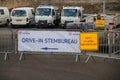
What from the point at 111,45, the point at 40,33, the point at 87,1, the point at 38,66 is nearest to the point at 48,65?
the point at 38,66

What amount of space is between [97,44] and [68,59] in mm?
1425

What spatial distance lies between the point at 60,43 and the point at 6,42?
3.17 m

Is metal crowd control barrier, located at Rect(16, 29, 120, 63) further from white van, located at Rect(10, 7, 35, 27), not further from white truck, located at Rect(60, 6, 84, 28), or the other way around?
white van, located at Rect(10, 7, 35, 27)

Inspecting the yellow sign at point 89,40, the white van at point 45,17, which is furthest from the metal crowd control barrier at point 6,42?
the white van at point 45,17

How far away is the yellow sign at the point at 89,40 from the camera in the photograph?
15555 millimetres

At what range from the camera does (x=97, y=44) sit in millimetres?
15703

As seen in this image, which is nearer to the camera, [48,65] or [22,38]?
[48,65]

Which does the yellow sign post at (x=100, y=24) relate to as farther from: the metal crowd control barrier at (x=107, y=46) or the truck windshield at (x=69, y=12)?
the metal crowd control barrier at (x=107, y=46)

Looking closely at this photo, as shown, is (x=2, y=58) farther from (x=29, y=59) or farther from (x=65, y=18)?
(x=65, y=18)

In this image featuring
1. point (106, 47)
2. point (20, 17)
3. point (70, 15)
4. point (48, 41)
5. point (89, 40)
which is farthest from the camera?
point (20, 17)

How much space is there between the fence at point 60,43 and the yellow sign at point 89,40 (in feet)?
0.29

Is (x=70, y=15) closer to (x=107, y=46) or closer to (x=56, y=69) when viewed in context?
(x=107, y=46)

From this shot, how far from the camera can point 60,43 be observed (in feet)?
52.4

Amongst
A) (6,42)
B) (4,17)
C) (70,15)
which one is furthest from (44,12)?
(6,42)
